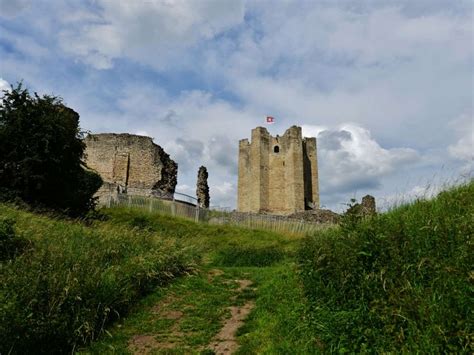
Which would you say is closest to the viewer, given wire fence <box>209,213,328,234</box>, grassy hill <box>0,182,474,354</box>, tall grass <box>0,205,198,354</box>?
grassy hill <box>0,182,474,354</box>

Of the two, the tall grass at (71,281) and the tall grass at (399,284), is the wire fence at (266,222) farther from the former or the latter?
the tall grass at (399,284)

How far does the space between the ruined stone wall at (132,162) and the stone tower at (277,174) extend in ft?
45.5

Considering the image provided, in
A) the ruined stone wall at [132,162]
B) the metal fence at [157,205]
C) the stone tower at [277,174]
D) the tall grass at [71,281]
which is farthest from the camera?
the stone tower at [277,174]

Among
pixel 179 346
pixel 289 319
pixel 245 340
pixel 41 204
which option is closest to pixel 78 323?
pixel 179 346

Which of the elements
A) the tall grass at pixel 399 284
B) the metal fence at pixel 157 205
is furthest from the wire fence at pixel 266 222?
the tall grass at pixel 399 284

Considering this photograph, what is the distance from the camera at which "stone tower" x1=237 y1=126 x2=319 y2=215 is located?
48.9 m

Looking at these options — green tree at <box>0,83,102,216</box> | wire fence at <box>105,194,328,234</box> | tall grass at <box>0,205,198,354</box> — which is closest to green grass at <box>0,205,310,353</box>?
tall grass at <box>0,205,198,354</box>

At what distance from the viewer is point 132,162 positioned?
1483 inches

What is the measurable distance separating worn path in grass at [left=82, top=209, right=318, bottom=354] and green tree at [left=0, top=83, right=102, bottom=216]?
784cm

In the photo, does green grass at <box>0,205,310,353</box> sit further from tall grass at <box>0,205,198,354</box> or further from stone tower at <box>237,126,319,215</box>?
stone tower at <box>237,126,319,215</box>

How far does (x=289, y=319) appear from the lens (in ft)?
18.9

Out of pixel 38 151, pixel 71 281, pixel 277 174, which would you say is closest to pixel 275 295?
pixel 71 281

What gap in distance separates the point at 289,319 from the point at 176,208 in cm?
2143

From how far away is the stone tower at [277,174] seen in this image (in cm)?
4888
